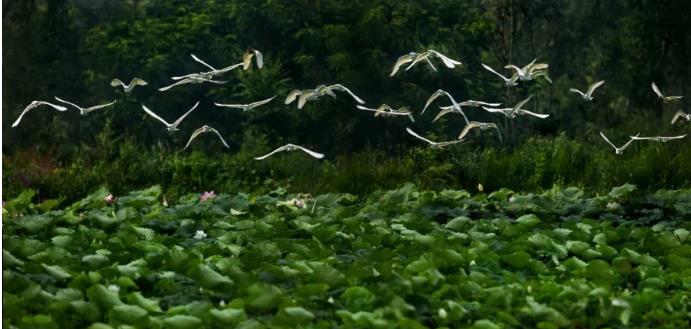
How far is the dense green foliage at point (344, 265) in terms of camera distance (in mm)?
4711

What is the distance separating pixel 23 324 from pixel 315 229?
243cm

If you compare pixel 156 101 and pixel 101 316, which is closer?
pixel 101 316

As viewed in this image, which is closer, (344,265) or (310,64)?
(344,265)

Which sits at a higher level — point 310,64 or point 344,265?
point 344,265

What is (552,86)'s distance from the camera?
36219 millimetres

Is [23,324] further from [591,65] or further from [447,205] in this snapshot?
[591,65]

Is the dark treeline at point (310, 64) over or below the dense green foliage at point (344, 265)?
below

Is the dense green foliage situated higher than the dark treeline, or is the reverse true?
the dense green foliage

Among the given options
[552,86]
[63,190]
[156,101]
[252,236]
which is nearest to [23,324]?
[252,236]

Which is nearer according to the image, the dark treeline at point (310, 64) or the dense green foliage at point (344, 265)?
the dense green foliage at point (344, 265)

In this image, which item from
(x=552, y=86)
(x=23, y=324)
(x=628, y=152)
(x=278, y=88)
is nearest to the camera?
(x=23, y=324)

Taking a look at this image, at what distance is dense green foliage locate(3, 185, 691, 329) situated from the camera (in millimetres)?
4711

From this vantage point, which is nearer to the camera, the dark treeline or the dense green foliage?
the dense green foliage

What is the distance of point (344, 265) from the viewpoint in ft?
18.6
